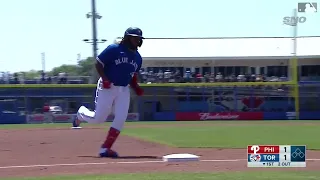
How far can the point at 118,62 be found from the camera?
11062 millimetres

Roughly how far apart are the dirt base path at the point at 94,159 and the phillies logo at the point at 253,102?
78.0ft

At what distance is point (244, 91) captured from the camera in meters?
38.0

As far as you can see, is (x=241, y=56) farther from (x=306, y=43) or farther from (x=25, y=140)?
(x=25, y=140)

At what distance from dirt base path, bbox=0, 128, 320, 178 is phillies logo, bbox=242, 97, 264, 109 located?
78.0 feet

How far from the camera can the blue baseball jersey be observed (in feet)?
36.2

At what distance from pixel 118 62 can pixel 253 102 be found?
27668 millimetres

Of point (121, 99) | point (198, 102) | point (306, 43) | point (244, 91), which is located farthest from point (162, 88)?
point (121, 99)

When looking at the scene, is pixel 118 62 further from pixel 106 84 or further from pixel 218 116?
pixel 218 116

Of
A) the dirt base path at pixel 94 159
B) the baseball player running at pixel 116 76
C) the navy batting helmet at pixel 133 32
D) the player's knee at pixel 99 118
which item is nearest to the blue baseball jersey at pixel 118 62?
the baseball player running at pixel 116 76

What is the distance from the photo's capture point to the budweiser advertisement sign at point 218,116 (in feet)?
121

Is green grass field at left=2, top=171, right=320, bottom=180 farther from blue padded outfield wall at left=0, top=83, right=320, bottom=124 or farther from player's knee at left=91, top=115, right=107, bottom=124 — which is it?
blue padded outfield wall at left=0, top=83, right=320, bottom=124
